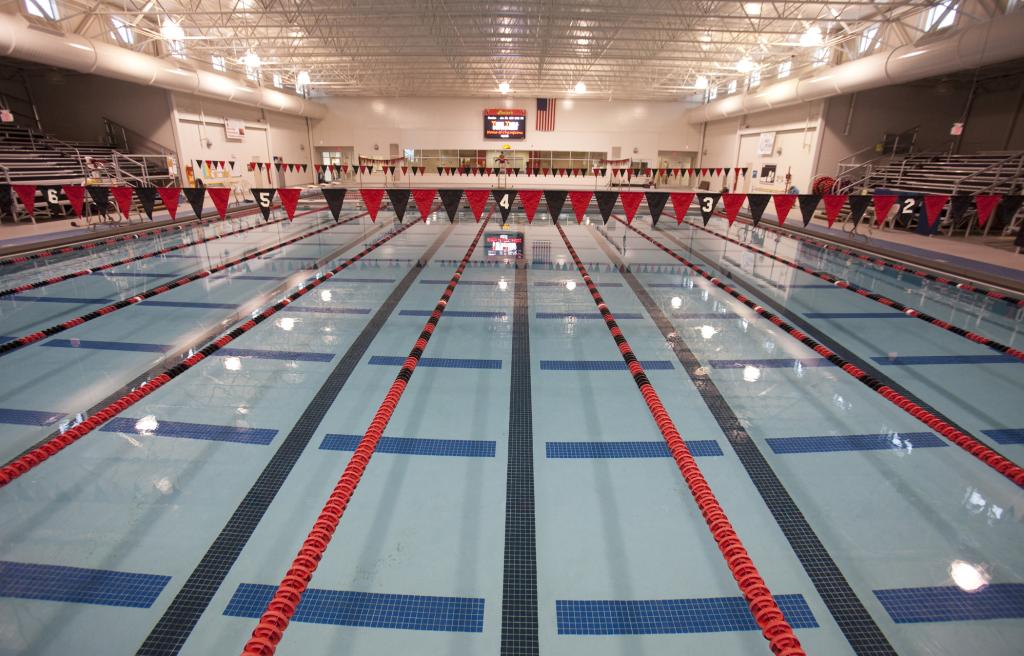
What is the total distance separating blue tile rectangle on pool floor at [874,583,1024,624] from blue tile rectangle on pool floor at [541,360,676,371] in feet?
7.29

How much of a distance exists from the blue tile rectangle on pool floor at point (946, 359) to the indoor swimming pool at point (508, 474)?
0.09 feet

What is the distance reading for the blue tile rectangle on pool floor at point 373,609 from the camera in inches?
70.9

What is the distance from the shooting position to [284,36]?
43.8ft

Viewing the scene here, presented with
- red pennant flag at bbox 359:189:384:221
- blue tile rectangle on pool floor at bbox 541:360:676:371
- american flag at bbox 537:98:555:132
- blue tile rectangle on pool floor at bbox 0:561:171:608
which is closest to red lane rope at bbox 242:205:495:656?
blue tile rectangle on pool floor at bbox 0:561:171:608

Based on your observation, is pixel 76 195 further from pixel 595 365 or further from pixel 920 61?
pixel 920 61


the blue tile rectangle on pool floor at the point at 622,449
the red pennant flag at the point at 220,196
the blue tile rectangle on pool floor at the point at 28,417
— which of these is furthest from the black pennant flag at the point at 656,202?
the blue tile rectangle on pool floor at the point at 28,417

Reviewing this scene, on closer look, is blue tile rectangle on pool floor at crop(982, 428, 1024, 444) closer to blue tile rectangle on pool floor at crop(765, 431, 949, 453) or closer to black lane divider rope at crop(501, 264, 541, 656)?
blue tile rectangle on pool floor at crop(765, 431, 949, 453)

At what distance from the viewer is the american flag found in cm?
2378

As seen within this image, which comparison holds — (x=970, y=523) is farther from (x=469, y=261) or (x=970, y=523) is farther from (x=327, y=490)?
(x=469, y=261)

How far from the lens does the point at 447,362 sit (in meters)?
4.08

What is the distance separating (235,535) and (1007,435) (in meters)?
4.47

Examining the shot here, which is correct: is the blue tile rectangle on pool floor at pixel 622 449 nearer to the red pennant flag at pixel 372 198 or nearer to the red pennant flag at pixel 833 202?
the red pennant flag at pixel 372 198

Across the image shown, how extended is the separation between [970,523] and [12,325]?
743 centimetres

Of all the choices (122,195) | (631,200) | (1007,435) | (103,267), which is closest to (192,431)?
(1007,435)
